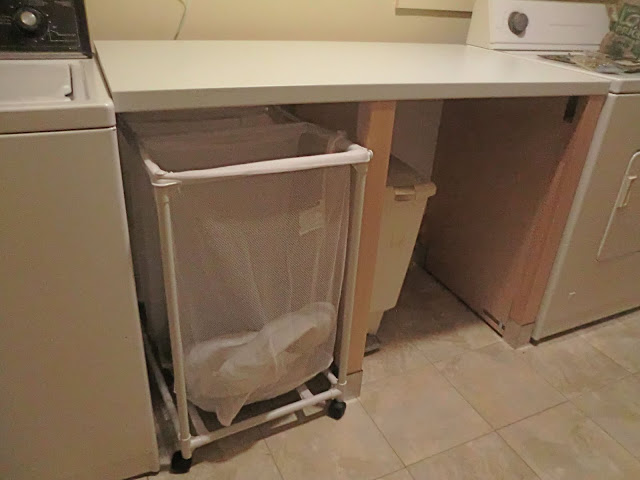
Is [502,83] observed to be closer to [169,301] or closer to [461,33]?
[461,33]

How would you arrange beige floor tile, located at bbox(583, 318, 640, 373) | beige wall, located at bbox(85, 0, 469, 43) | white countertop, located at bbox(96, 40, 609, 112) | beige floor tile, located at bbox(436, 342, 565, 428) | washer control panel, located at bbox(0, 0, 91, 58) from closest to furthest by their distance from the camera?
white countertop, located at bbox(96, 40, 609, 112) → washer control panel, located at bbox(0, 0, 91, 58) → beige wall, located at bbox(85, 0, 469, 43) → beige floor tile, located at bbox(436, 342, 565, 428) → beige floor tile, located at bbox(583, 318, 640, 373)

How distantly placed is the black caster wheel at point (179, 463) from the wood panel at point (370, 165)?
465 mm

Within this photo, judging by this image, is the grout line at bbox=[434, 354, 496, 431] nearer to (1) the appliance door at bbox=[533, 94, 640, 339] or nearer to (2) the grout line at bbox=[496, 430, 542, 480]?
(2) the grout line at bbox=[496, 430, 542, 480]

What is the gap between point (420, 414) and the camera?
1.40 m

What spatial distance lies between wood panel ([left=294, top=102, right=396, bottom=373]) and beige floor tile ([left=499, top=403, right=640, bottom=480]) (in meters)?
0.48

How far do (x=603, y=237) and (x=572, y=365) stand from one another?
1.36 feet

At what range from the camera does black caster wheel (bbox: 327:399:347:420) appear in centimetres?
135

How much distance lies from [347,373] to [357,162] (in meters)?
0.62

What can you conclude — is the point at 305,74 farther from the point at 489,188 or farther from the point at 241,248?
the point at 489,188

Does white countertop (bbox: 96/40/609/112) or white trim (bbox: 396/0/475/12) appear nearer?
white countertop (bbox: 96/40/609/112)

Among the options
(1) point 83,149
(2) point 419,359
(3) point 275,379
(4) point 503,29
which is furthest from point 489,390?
(1) point 83,149

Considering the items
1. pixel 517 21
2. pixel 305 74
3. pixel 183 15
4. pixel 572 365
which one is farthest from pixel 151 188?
pixel 572 365

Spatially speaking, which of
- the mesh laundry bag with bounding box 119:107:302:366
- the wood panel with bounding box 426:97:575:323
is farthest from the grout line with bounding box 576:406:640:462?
the mesh laundry bag with bounding box 119:107:302:366

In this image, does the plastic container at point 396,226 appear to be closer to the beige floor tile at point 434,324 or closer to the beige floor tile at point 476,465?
the beige floor tile at point 434,324
